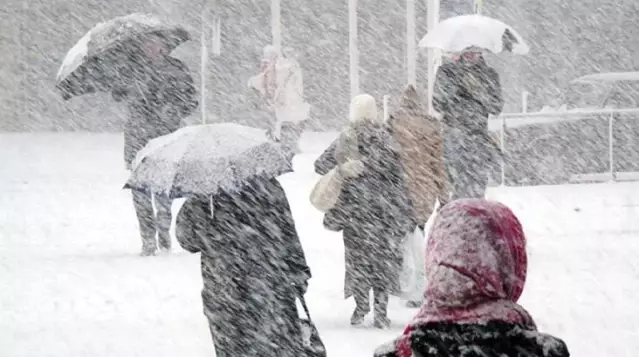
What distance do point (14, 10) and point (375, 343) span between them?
2103 centimetres

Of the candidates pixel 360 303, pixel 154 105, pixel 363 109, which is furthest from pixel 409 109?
pixel 154 105

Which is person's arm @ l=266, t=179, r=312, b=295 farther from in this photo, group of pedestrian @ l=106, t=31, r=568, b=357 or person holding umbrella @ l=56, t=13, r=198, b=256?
person holding umbrella @ l=56, t=13, r=198, b=256

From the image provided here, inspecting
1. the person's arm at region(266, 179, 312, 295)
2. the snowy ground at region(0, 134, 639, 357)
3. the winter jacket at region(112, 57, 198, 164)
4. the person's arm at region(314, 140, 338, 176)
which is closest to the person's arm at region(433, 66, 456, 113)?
the snowy ground at region(0, 134, 639, 357)

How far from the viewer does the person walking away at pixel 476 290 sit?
10.6 feet

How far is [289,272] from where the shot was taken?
18.8 feet

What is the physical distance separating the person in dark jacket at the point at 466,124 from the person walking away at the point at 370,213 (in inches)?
87.1

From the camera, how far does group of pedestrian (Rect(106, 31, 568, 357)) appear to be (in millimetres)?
3258

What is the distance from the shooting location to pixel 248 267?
573cm

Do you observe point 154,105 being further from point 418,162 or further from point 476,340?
point 476,340

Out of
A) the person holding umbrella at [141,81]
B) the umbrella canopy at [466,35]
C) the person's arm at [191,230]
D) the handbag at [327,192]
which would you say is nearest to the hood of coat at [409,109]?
the handbag at [327,192]

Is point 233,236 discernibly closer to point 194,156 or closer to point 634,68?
point 194,156

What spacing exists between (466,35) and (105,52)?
3.00 m

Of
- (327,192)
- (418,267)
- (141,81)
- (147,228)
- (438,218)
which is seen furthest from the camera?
(147,228)

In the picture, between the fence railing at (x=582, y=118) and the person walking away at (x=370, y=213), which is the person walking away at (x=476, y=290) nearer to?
the person walking away at (x=370, y=213)
